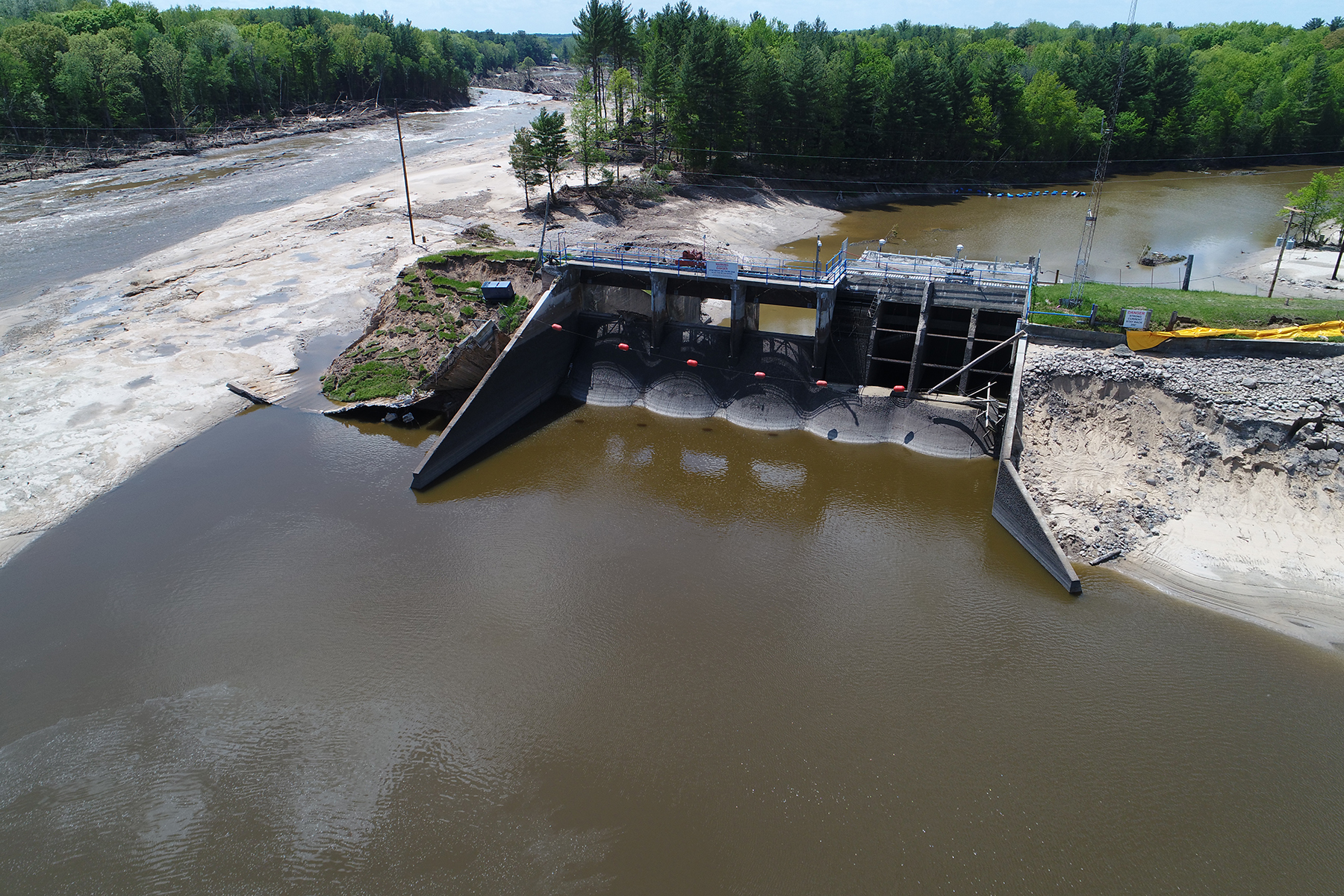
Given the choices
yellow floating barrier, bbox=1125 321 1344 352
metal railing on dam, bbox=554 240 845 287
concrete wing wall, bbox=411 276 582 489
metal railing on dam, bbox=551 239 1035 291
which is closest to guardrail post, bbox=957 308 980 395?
metal railing on dam, bbox=551 239 1035 291

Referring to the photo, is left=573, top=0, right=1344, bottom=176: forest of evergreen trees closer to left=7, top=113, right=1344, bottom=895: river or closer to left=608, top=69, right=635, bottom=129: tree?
left=608, top=69, right=635, bottom=129: tree

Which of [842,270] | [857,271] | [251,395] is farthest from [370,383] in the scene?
[857,271]

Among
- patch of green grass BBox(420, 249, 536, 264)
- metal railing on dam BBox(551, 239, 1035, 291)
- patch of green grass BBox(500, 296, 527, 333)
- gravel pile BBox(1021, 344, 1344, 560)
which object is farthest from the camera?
patch of green grass BBox(420, 249, 536, 264)

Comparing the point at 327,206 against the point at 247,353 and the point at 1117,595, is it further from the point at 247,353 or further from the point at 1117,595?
the point at 1117,595

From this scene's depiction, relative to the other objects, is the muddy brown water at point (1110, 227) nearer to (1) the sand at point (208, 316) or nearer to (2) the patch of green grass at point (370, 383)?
(1) the sand at point (208, 316)

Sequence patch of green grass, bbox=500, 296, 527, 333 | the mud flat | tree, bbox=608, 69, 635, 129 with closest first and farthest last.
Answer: the mud flat, patch of green grass, bbox=500, 296, 527, 333, tree, bbox=608, 69, 635, 129

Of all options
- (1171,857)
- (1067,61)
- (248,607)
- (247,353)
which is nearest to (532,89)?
(1067,61)
